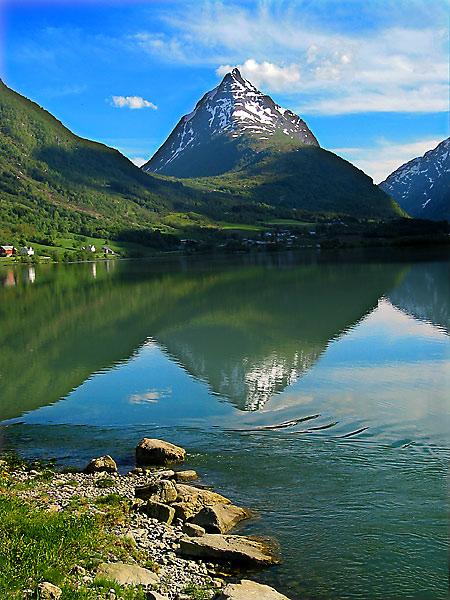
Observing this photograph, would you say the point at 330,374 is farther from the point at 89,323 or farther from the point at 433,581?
the point at 89,323

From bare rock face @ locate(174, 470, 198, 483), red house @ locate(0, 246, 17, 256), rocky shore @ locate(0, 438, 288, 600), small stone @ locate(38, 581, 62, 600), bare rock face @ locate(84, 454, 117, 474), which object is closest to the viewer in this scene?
small stone @ locate(38, 581, 62, 600)

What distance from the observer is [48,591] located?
7074 millimetres

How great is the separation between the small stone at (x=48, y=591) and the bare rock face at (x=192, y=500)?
377cm

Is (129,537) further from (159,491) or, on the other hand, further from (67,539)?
(159,491)

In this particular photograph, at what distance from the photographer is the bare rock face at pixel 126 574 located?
7.91m

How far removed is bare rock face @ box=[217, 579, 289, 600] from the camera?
778 centimetres

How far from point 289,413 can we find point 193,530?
8.22 meters

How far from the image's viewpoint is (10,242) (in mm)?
161000

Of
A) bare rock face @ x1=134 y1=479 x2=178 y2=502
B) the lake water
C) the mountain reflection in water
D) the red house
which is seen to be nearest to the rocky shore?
bare rock face @ x1=134 y1=479 x2=178 y2=502

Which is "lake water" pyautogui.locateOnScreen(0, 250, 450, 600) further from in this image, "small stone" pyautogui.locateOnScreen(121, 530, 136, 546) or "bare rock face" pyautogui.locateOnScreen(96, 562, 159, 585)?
"small stone" pyautogui.locateOnScreen(121, 530, 136, 546)

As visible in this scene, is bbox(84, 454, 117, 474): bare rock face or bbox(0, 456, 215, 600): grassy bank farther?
bbox(84, 454, 117, 474): bare rock face

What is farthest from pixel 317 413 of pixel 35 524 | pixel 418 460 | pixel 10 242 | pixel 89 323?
pixel 10 242

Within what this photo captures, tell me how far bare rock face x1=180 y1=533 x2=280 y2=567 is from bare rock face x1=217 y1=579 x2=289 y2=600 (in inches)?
35.1

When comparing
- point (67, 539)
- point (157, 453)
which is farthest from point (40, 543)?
point (157, 453)
